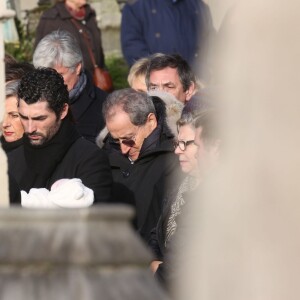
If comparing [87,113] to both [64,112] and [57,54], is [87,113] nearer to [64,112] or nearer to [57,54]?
[57,54]

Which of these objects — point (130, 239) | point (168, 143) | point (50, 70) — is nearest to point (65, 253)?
point (130, 239)

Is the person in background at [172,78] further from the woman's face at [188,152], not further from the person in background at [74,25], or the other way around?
the person in background at [74,25]

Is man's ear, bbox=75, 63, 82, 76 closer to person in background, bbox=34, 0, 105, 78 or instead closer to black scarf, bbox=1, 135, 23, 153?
black scarf, bbox=1, 135, 23, 153

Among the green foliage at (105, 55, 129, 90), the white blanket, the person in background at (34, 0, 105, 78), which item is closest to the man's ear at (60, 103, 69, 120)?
the white blanket

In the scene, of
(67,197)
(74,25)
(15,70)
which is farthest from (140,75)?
(67,197)

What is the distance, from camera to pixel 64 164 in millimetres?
5742

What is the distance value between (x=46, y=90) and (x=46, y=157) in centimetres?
33

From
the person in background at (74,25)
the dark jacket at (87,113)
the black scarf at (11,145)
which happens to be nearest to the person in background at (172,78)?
the dark jacket at (87,113)

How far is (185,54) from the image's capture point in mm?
9500

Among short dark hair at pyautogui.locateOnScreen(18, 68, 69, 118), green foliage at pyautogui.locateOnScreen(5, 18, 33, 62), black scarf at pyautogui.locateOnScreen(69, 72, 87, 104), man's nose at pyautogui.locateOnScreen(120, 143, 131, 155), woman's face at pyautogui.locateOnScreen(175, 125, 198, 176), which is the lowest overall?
green foliage at pyautogui.locateOnScreen(5, 18, 33, 62)

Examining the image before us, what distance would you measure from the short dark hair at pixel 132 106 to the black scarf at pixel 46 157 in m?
0.60

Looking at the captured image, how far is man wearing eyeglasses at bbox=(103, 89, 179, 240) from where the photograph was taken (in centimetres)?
611

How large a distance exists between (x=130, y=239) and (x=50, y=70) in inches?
173

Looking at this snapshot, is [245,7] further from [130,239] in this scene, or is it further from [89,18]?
[89,18]
